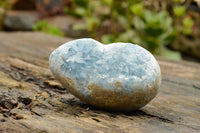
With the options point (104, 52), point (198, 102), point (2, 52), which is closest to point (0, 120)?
point (104, 52)

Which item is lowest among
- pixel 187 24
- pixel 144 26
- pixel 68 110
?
pixel 68 110

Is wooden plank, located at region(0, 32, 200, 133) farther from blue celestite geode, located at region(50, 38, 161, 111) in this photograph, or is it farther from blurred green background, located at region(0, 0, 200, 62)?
blurred green background, located at region(0, 0, 200, 62)

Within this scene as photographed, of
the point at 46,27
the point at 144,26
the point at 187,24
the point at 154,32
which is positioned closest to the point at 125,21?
the point at 144,26

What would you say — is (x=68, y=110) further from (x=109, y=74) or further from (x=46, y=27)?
(x=46, y=27)

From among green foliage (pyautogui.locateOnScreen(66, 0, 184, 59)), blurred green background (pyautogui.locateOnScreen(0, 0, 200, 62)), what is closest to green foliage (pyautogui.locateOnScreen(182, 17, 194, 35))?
blurred green background (pyautogui.locateOnScreen(0, 0, 200, 62))

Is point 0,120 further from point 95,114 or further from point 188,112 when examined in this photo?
point 188,112

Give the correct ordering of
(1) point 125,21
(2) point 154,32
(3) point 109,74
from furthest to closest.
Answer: (1) point 125,21, (2) point 154,32, (3) point 109,74
